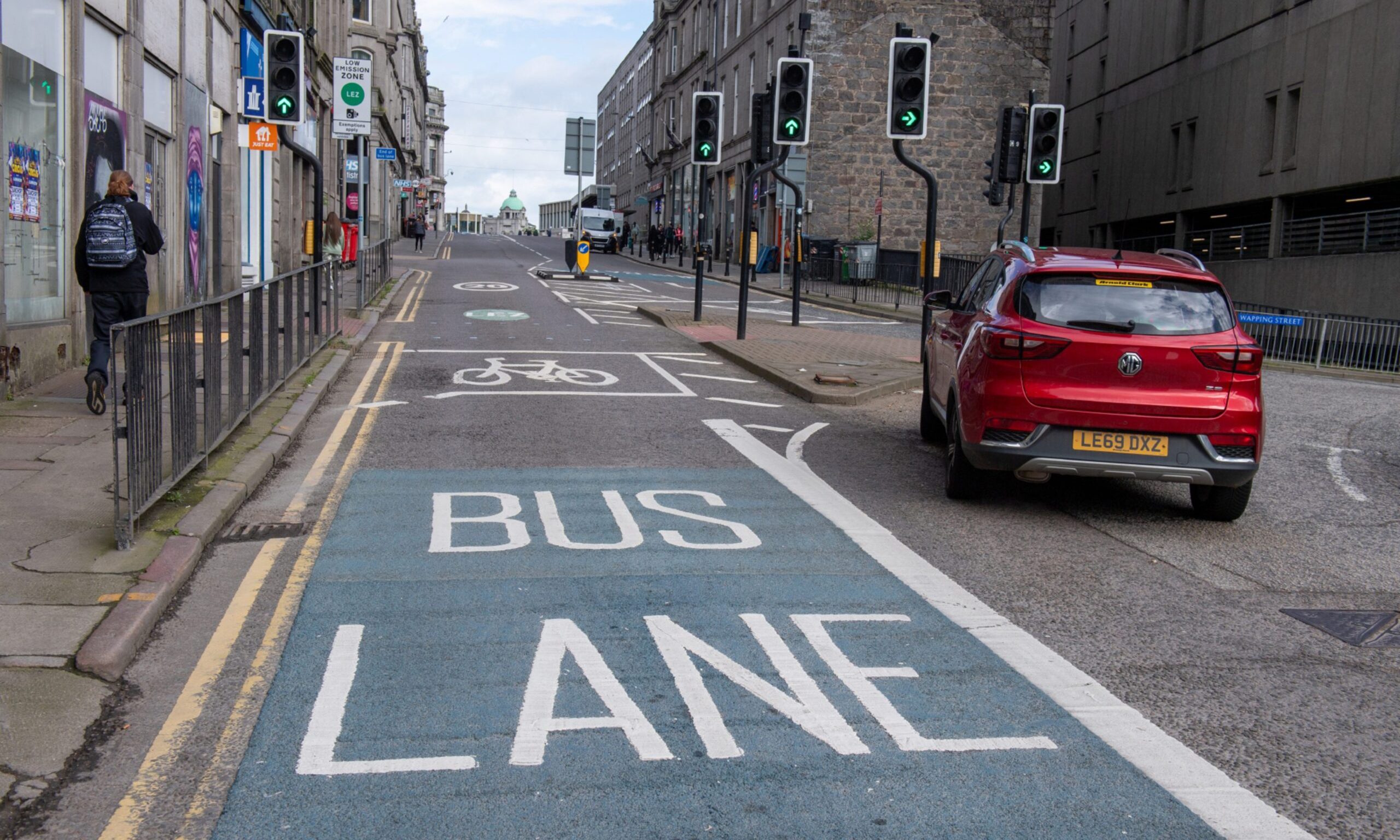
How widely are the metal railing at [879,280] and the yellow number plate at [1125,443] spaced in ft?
77.4

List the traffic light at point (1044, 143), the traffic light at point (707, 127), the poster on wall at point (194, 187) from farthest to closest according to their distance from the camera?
the traffic light at point (707, 127)
the poster on wall at point (194, 187)
the traffic light at point (1044, 143)

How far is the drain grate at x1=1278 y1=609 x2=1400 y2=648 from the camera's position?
5824 millimetres

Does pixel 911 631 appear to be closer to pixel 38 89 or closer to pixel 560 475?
pixel 560 475

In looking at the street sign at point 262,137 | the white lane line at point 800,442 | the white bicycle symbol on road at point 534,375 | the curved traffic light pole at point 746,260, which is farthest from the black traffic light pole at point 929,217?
the street sign at point 262,137

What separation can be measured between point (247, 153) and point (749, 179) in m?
10.9

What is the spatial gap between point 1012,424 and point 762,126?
14258mm

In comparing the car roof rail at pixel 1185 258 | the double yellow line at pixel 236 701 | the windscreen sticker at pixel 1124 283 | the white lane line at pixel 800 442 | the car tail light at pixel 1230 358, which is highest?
the car roof rail at pixel 1185 258

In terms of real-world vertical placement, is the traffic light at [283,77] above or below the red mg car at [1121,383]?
above

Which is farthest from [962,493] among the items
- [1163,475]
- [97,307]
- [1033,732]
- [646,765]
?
[97,307]

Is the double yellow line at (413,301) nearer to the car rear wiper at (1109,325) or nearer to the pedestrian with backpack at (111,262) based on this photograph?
the pedestrian with backpack at (111,262)

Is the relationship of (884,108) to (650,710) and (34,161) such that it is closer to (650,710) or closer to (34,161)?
(34,161)

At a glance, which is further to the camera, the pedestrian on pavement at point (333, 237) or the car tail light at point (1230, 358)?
the pedestrian on pavement at point (333, 237)

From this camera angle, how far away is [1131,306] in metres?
8.02

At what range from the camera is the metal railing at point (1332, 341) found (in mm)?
23484
